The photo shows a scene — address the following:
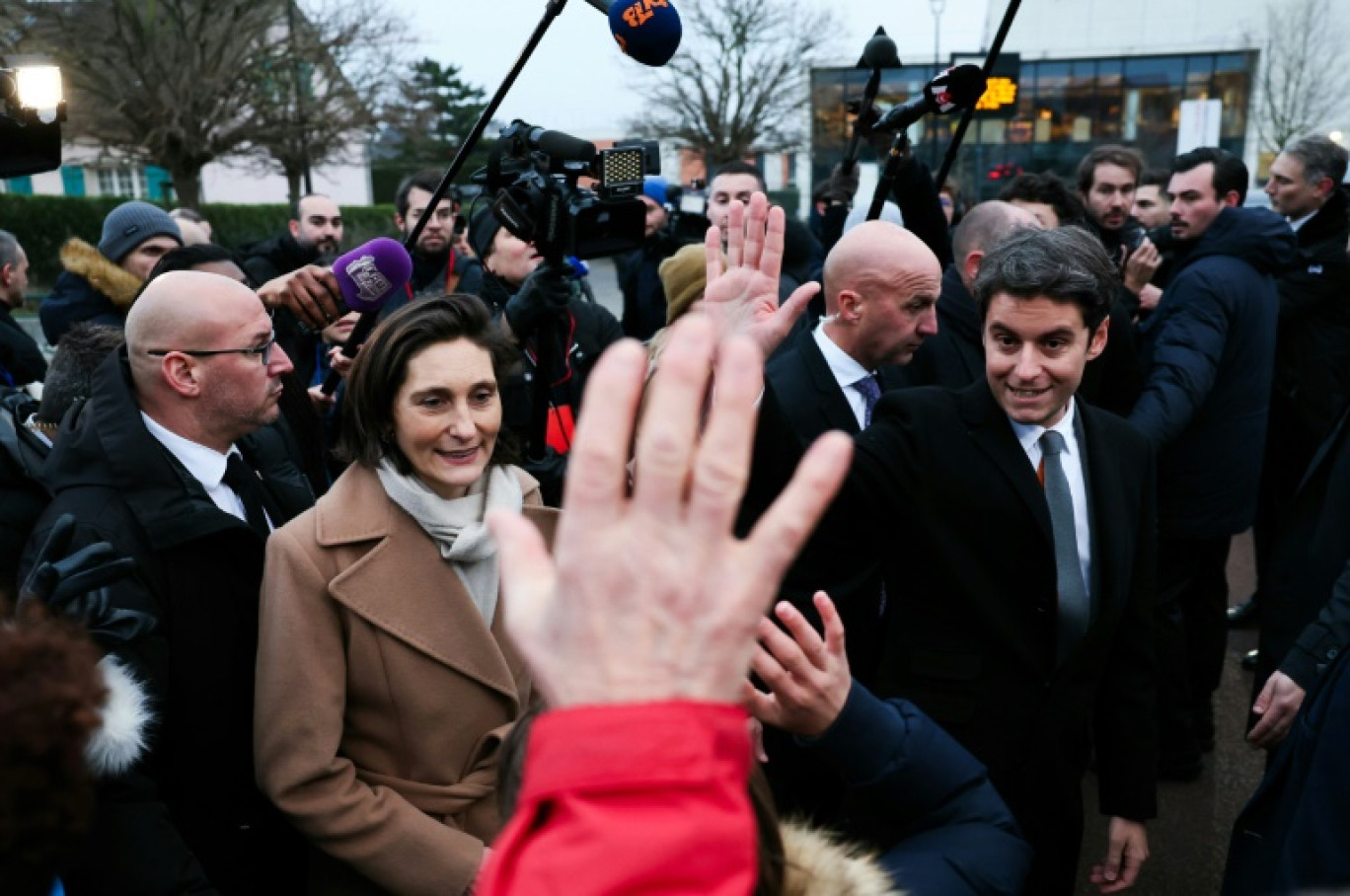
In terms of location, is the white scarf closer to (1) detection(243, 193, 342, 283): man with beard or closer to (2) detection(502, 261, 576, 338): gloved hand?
(2) detection(502, 261, 576, 338): gloved hand

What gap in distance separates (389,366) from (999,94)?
6.58 m

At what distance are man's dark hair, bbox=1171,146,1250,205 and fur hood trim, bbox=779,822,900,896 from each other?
433 centimetres

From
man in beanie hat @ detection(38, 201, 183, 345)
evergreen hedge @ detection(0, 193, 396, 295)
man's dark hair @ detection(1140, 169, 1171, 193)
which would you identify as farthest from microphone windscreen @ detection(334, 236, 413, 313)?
evergreen hedge @ detection(0, 193, 396, 295)

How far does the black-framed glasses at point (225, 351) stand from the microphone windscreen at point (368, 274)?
21.2 inches

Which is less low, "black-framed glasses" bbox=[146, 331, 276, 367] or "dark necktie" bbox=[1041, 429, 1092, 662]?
"black-framed glasses" bbox=[146, 331, 276, 367]

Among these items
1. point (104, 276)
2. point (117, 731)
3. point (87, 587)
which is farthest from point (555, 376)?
point (104, 276)

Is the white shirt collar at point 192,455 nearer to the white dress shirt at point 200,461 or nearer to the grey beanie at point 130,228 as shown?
the white dress shirt at point 200,461

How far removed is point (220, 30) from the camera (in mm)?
22703

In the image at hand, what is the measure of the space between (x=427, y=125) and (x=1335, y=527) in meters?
28.8

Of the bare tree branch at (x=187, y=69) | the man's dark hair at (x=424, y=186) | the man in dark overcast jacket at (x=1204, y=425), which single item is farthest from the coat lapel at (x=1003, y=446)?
the bare tree branch at (x=187, y=69)

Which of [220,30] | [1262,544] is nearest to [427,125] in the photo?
[220,30]

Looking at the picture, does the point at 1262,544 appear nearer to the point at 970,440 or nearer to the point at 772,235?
the point at 970,440

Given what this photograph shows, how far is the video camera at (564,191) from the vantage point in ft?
10.7

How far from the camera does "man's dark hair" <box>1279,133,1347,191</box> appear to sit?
213 inches
